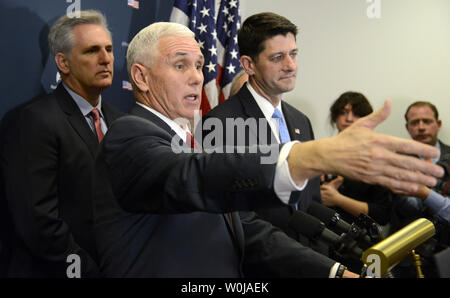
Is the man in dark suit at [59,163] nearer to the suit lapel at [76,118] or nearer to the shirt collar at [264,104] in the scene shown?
the suit lapel at [76,118]

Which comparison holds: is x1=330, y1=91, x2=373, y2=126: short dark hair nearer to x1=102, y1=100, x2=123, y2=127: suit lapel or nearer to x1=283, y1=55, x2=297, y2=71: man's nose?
x1=283, y1=55, x2=297, y2=71: man's nose

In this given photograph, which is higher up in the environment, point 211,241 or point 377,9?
point 377,9

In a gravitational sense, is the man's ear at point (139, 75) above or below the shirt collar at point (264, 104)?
above

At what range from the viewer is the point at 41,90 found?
2480mm

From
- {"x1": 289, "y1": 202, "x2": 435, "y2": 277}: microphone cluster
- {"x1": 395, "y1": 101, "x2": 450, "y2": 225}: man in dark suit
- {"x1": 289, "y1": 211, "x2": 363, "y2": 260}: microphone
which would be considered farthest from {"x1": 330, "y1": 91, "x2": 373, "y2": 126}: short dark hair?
{"x1": 289, "y1": 211, "x2": 363, "y2": 260}: microphone

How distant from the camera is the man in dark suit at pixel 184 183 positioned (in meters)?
1.04

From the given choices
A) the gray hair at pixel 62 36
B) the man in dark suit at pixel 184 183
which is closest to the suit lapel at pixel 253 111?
the man in dark suit at pixel 184 183

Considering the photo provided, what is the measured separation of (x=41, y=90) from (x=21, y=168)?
0.57 m

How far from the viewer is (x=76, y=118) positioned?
2271mm

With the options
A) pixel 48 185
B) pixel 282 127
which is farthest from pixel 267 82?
pixel 48 185

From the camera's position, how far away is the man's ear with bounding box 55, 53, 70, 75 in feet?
7.80

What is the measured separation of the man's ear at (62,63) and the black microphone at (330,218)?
4.57 ft

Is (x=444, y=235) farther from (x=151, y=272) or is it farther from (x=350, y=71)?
(x=350, y=71)

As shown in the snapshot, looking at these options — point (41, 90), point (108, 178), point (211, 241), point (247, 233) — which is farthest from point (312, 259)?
point (41, 90)
